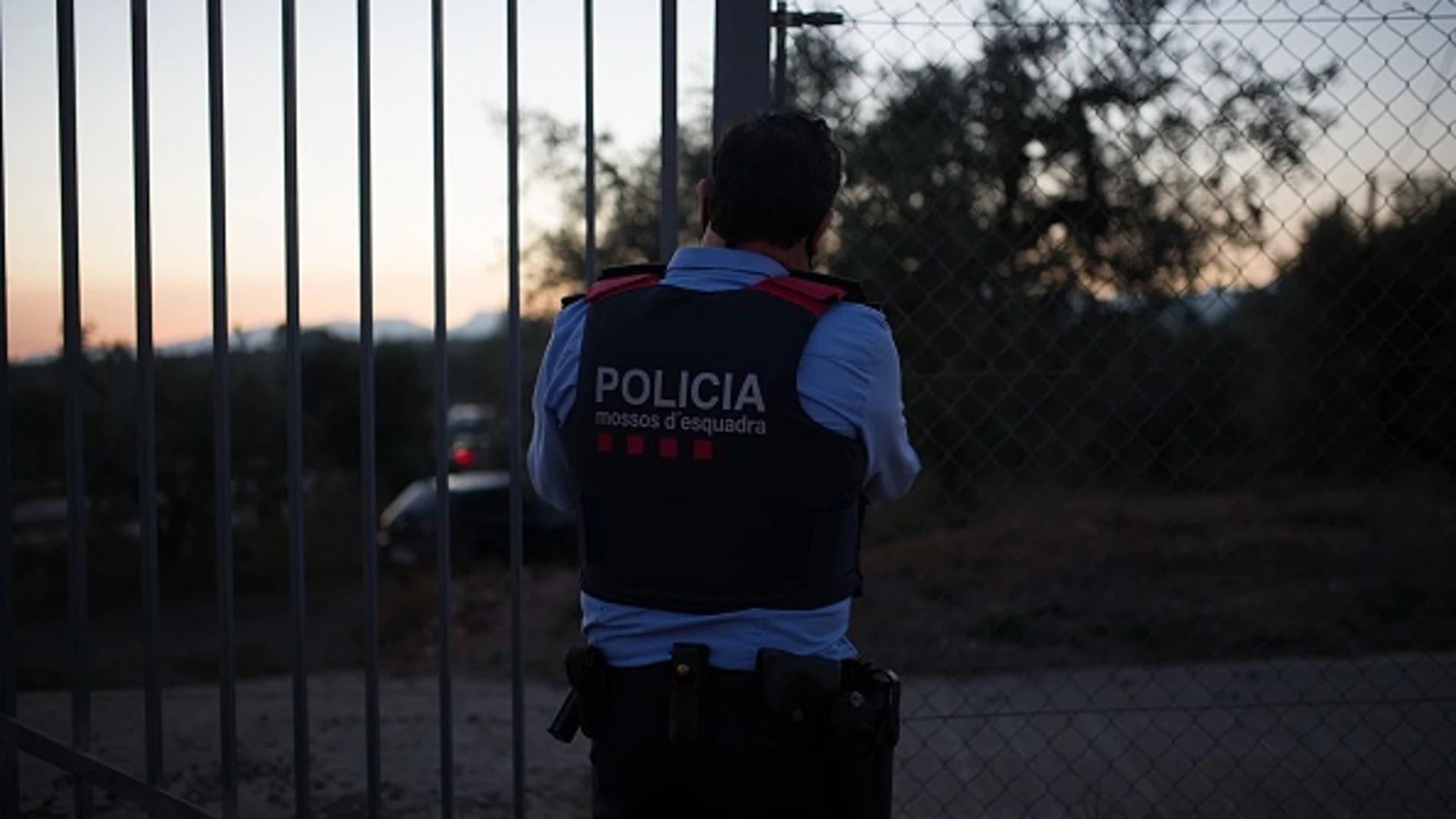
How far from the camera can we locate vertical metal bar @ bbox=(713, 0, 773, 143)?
9.18ft

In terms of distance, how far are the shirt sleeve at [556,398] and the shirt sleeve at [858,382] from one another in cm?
39

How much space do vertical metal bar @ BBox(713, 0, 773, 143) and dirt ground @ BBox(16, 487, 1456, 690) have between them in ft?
10.5

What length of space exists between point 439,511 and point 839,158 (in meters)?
1.01

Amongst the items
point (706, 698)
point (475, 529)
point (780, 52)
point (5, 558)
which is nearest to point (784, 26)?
point (780, 52)

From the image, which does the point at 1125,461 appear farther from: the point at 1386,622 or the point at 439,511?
the point at 439,511

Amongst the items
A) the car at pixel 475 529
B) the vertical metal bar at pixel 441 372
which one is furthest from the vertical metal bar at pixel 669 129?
the car at pixel 475 529

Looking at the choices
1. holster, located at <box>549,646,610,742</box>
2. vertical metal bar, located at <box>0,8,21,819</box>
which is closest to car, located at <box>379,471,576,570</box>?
vertical metal bar, located at <box>0,8,21,819</box>

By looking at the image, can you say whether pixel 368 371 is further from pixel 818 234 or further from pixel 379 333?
pixel 379 333

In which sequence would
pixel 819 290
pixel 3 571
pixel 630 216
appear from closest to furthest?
pixel 819 290
pixel 3 571
pixel 630 216

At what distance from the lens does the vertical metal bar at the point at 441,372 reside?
8.87 ft

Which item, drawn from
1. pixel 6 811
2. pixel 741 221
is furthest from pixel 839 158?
pixel 6 811

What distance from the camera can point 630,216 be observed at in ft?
24.0

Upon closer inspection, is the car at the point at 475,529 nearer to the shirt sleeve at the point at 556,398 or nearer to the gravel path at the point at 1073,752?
the gravel path at the point at 1073,752

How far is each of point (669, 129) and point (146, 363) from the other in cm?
111
